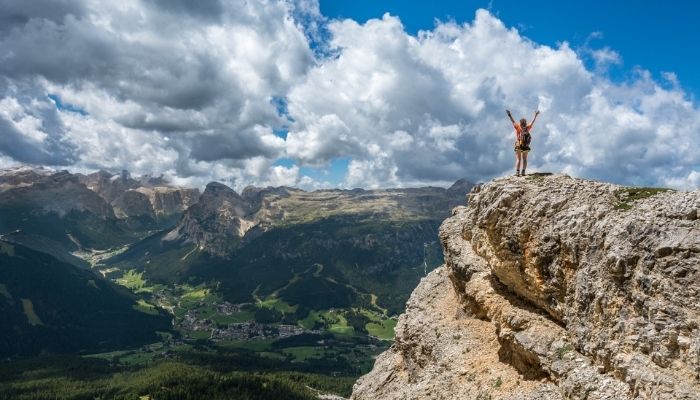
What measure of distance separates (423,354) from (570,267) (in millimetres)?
18494

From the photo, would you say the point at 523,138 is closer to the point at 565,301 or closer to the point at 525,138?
the point at 525,138

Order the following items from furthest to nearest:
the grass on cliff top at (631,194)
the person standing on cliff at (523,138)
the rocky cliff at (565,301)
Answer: the person standing on cliff at (523,138) → the grass on cliff top at (631,194) → the rocky cliff at (565,301)

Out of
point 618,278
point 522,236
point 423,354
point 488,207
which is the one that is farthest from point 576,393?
point 423,354

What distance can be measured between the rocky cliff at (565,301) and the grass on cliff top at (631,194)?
103 millimetres

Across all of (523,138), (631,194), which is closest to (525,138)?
(523,138)

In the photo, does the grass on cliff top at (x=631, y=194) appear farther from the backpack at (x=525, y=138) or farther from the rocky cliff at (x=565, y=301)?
the backpack at (x=525, y=138)

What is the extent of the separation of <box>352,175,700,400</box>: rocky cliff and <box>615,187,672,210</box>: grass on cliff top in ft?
0.34

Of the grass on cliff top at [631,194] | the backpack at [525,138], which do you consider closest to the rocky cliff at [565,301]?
the grass on cliff top at [631,194]

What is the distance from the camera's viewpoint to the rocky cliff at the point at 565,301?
68.8 feet

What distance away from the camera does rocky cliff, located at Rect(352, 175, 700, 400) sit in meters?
21.0

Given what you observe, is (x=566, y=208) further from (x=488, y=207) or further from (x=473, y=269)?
(x=473, y=269)

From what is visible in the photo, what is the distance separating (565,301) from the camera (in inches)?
1112

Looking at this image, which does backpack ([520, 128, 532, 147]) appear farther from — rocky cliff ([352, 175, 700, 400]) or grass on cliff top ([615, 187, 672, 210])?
grass on cliff top ([615, 187, 672, 210])

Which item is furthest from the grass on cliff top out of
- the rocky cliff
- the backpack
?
the backpack
